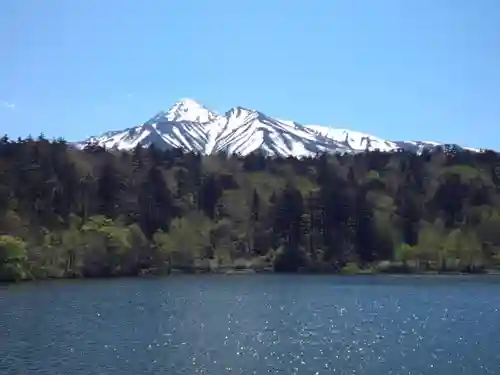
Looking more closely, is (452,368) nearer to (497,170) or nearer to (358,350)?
(358,350)

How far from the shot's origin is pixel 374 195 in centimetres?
14138

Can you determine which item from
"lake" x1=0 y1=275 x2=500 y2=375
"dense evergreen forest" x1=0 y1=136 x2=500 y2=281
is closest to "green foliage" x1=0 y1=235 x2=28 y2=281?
"lake" x1=0 y1=275 x2=500 y2=375

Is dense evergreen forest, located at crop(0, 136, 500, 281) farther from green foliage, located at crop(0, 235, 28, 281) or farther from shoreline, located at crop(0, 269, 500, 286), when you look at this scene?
green foliage, located at crop(0, 235, 28, 281)

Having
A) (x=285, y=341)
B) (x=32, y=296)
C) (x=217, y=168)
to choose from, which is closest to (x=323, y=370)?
(x=285, y=341)

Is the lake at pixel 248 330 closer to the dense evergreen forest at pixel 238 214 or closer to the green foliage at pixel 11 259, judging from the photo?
the green foliage at pixel 11 259

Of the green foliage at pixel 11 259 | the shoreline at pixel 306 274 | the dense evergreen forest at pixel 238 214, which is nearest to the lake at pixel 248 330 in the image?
the green foliage at pixel 11 259

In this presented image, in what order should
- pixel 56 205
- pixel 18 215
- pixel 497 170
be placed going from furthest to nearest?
pixel 497 170 → pixel 56 205 → pixel 18 215

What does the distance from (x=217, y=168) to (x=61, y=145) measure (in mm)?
31639

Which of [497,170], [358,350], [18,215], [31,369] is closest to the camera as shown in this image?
[31,369]

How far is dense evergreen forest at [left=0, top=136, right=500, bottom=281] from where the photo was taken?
118625 millimetres

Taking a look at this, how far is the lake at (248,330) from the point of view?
40281 millimetres

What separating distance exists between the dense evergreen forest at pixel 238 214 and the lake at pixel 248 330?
2758cm

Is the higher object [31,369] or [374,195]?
[374,195]

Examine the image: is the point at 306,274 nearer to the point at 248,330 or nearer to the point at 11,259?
the point at 11,259
